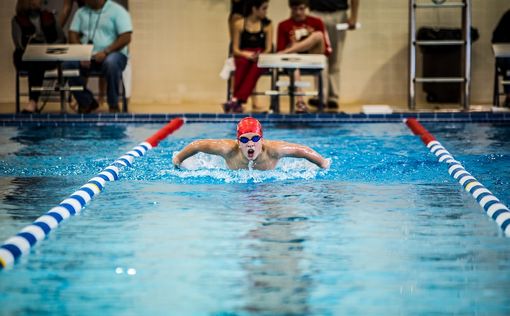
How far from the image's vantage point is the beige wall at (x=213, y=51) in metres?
13.0

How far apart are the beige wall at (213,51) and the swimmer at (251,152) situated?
21.2 ft

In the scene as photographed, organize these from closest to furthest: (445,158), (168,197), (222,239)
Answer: (222,239) → (168,197) → (445,158)

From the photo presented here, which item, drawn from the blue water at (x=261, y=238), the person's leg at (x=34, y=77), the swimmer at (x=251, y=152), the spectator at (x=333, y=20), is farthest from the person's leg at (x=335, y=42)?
the swimmer at (x=251, y=152)

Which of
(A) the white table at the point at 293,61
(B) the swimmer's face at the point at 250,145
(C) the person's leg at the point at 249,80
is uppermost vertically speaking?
(A) the white table at the point at 293,61

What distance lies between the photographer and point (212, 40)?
13086mm

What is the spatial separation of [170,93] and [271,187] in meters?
7.22

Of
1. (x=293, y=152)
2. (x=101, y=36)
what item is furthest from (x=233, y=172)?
(x=101, y=36)

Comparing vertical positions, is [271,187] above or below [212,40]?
below

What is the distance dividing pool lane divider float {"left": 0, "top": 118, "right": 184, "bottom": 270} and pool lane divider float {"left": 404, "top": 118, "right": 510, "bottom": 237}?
212 cm

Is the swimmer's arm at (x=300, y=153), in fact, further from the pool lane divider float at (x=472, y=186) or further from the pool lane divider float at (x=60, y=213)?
the pool lane divider float at (x=60, y=213)

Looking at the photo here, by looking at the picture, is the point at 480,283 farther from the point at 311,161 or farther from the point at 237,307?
the point at 311,161

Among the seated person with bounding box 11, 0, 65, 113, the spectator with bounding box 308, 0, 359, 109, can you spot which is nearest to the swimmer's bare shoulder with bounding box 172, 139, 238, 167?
the seated person with bounding box 11, 0, 65, 113

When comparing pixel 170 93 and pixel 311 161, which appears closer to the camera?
pixel 311 161

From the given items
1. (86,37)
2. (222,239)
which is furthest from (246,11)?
(222,239)
